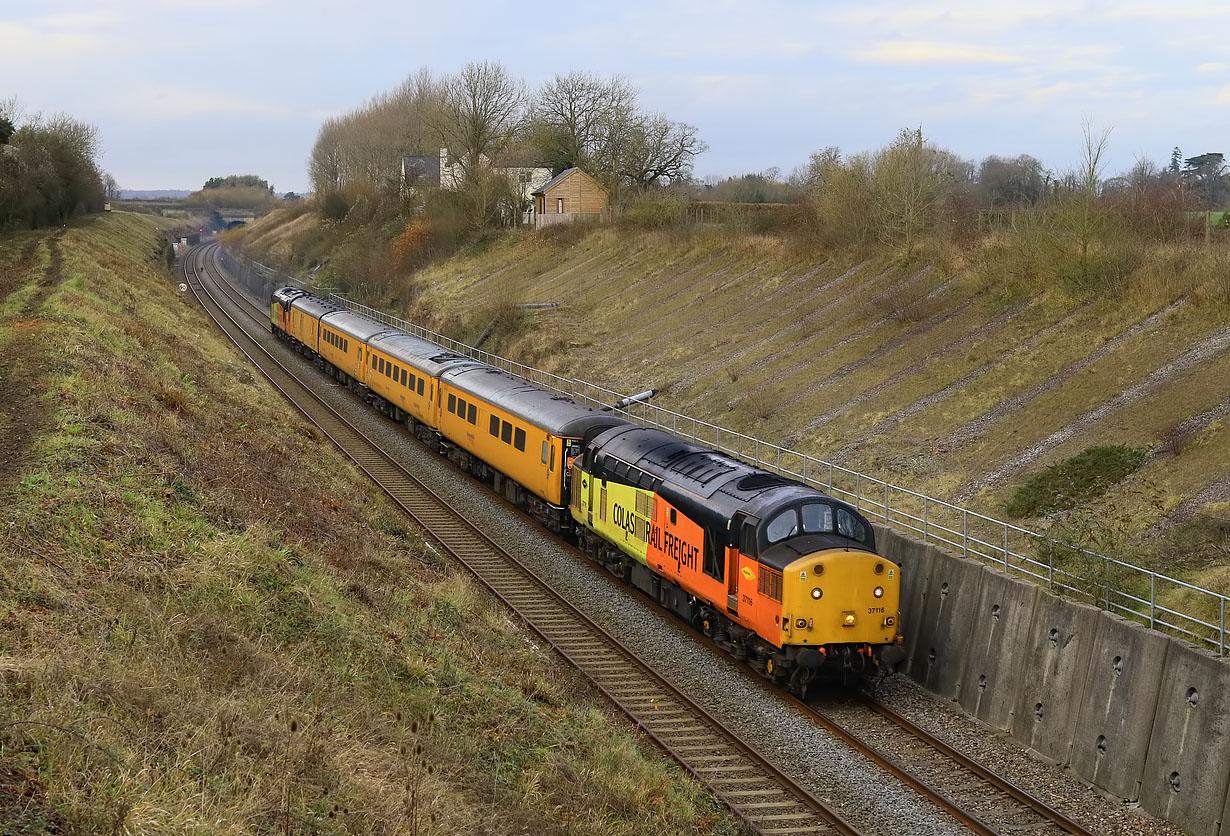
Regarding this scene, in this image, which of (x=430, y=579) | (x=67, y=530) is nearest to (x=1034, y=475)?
(x=430, y=579)

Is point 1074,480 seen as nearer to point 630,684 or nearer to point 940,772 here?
point 940,772

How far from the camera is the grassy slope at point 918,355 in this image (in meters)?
23.9

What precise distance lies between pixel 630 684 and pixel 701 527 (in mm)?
3029

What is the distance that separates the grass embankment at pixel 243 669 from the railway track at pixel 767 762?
0.81 m

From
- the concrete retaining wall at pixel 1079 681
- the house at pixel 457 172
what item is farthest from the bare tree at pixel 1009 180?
the concrete retaining wall at pixel 1079 681

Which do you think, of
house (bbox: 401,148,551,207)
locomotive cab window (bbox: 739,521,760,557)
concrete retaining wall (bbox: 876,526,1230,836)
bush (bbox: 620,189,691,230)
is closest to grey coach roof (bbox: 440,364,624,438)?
locomotive cab window (bbox: 739,521,760,557)

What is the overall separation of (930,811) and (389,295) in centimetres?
6194

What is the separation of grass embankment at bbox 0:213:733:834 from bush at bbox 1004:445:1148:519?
10.6m

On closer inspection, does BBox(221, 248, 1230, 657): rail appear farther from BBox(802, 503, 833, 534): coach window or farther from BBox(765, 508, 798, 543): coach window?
BBox(765, 508, 798, 543): coach window

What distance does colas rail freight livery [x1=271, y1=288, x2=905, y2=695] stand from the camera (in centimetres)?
1648

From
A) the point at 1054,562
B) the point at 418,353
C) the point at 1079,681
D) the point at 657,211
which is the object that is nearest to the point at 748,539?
the point at 1054,562

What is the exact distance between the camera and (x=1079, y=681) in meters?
14.9

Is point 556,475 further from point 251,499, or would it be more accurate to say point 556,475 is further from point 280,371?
point 280,371

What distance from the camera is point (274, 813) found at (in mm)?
8344
